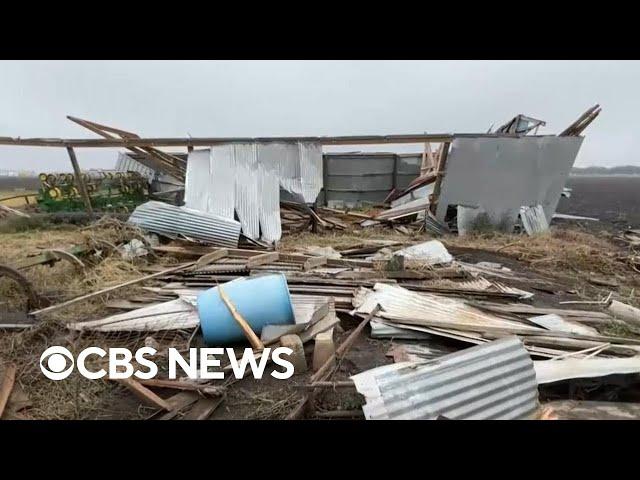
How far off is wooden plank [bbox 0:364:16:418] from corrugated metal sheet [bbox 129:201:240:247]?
4.16 m

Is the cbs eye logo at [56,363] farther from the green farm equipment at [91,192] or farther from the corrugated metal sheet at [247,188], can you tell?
the green farm equipment at [91,192]

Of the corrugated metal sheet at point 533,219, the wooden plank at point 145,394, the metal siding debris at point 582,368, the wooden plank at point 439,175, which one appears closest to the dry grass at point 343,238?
the wooden plank at point 439,175

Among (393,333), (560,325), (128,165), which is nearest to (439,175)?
(560,325)

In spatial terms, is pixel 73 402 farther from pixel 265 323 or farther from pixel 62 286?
pixel 62 286

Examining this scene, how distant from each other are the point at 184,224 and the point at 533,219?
8.58m

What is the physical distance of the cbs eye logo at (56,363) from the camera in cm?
319

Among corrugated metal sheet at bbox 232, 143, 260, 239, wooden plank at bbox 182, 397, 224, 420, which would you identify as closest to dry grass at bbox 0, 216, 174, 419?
wooden plank at bbox 182, 397, 224, 420

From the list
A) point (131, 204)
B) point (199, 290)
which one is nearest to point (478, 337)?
point (199, 290)

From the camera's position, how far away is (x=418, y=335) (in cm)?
364

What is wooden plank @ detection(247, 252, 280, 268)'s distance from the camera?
581 cm

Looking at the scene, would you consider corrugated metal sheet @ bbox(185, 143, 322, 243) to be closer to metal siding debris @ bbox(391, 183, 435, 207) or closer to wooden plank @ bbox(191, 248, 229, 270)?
wooden plank @ bbox(191, 248, 229, 270)

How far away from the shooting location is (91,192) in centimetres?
1127

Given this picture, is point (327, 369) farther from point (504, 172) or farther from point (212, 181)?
point (504, 172)
